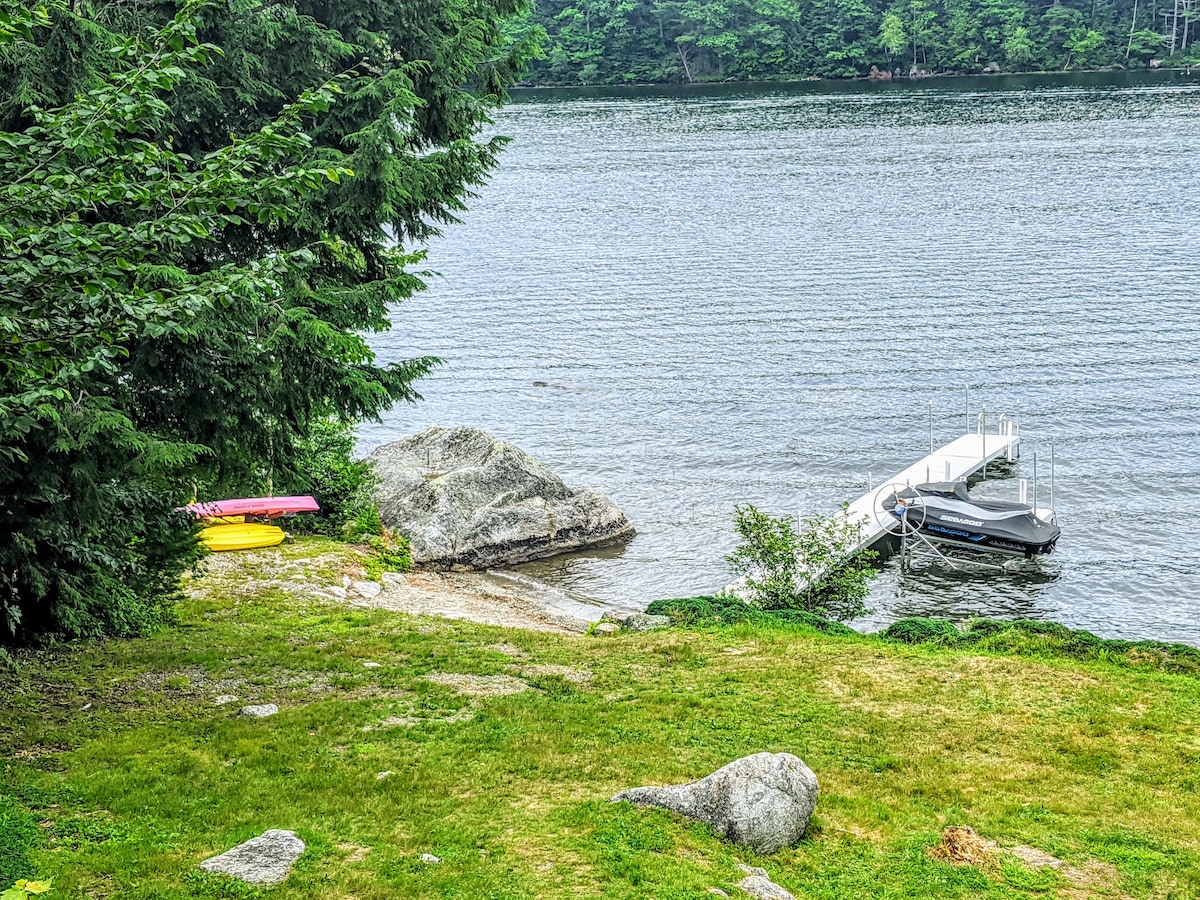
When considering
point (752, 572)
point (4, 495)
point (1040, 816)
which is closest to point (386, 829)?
point (4, 495)

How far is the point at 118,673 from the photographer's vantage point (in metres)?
14.9

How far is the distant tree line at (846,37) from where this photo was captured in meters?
123

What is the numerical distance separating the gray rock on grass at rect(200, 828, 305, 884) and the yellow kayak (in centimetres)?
1385

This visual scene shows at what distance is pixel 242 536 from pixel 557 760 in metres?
13.3

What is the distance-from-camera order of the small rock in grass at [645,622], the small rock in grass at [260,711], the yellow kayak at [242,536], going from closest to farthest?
the small rock in grass at [260,711] → the small rock in grass at [645,622] → the yellow kayak at [242,536]

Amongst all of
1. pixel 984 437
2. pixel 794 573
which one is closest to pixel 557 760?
pixel 794 573

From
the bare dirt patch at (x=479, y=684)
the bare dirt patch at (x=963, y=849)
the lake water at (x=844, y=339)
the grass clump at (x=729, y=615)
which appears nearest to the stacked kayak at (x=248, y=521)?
the lake water at (x=844, y=339)

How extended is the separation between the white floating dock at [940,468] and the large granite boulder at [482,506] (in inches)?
241

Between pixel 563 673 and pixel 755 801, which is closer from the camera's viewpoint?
pixel 755 801

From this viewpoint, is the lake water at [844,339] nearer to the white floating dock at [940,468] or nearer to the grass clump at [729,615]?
the white floating dock at [940,468]

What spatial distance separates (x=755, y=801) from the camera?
1105 cm

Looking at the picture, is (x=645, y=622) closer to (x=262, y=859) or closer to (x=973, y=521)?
(x=973, y=521)

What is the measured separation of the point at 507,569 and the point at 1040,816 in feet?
55.6

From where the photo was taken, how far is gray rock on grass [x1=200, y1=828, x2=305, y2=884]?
32.3 feet
